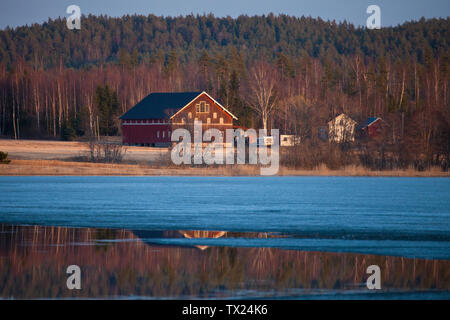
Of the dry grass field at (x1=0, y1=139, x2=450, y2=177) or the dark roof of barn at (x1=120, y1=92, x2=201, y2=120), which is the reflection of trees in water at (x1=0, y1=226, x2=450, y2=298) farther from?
the dark roof of barn at (x1=120, y1=92, x2=201, y2=120)

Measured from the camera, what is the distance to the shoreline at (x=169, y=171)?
43469 millimetres

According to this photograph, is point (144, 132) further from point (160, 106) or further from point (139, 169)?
point (139, 169)

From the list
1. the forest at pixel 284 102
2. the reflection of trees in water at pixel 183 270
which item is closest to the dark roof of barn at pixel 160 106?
the forest at pixel 284 102

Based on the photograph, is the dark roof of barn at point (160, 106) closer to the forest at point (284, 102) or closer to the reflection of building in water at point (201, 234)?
the forest at point (284, 102)

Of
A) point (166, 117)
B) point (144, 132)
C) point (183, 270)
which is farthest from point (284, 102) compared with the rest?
point (183, 270)

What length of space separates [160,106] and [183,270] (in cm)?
6065

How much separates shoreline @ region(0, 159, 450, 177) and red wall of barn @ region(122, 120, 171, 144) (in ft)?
81.1

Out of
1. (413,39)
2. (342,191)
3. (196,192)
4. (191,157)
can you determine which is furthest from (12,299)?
(413,39)

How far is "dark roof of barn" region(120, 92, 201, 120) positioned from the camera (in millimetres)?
72250

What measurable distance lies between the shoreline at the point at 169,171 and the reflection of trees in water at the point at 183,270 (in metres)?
26.6

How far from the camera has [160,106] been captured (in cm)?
7412

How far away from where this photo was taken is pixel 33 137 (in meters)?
86.4

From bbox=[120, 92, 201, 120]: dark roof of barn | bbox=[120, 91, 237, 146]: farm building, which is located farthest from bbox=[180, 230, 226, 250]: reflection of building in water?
bbox=[120, 92, 201, 120]: dark roof of barn
